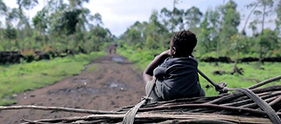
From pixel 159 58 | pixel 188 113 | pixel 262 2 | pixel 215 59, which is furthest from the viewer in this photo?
pixel 215 59

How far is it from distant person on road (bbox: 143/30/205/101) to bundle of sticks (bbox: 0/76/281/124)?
33cm

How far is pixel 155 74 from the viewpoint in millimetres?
2230

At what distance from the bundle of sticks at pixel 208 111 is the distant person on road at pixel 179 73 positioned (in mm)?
332

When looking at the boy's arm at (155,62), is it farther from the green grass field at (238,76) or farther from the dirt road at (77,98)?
the green grass field at (238,76)

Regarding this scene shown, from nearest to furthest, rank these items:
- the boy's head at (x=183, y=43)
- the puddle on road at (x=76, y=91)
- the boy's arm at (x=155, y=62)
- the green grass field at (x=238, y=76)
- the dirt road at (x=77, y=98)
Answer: the boy's head at (x=183, y=43) → the boy's arm at (x=155, y=62) → the dirt road at (x=77, y=98) → the puddle on road at (x=76, y=91) → the green grass field at (x=238, y=76)

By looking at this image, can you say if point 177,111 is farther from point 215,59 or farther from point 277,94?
point 215,59

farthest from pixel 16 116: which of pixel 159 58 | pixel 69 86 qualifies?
pixel 159 58

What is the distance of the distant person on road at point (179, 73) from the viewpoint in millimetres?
2123

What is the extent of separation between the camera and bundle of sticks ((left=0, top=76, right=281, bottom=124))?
4.75 ft

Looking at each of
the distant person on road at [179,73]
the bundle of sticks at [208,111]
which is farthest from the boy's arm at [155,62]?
the bundle of sticks at [208,111]

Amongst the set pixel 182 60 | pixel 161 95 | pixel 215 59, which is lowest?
pixel 215 59

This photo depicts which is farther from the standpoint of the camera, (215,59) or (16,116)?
(215,59)

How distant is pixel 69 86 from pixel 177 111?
28.4ft

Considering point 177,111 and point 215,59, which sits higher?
point 177,111
